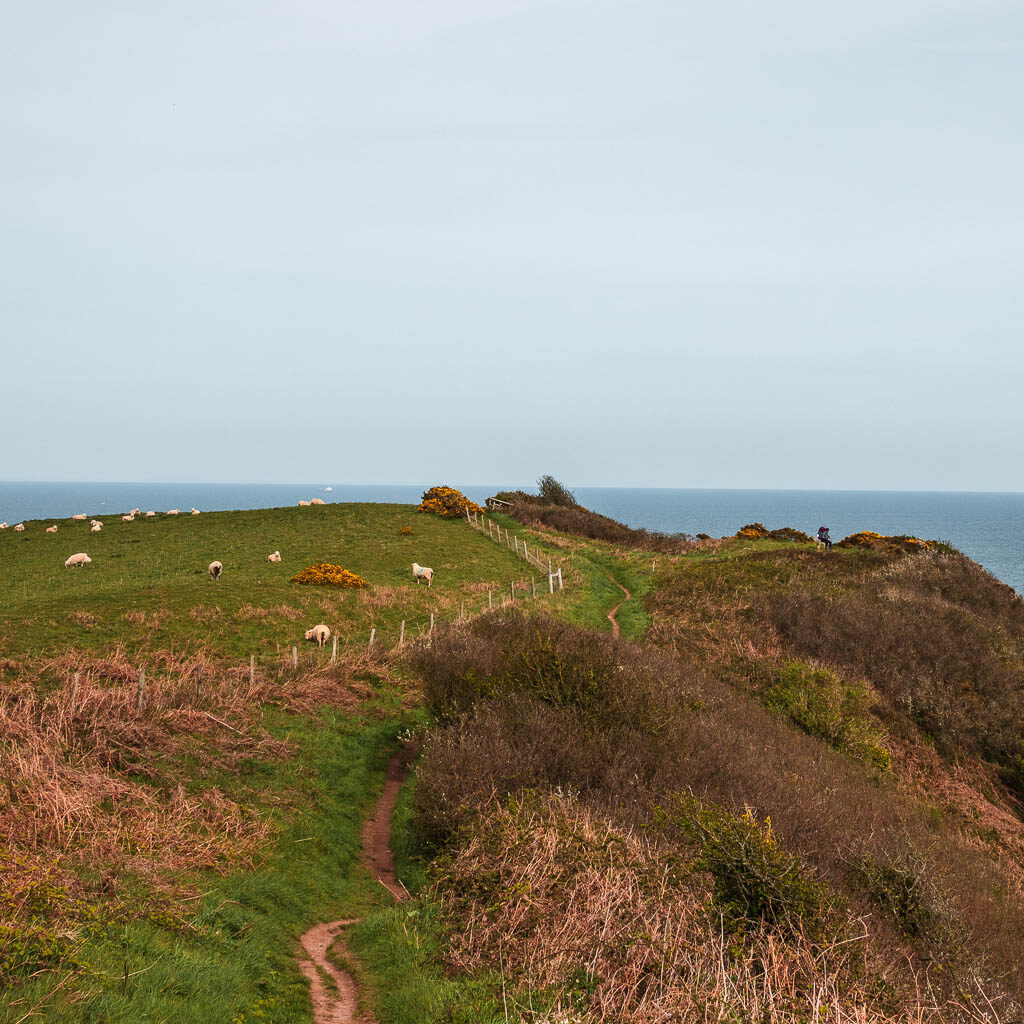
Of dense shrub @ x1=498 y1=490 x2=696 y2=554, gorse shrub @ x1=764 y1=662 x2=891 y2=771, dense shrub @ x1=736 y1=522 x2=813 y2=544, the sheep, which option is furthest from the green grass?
dense shrub @ x1=736 y1=522 x2=813 y2=544

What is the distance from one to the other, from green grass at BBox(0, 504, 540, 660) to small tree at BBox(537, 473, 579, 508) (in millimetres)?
17337

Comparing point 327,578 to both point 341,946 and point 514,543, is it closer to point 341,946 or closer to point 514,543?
point 514,543

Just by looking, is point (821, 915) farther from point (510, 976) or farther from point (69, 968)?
point (69, 968)

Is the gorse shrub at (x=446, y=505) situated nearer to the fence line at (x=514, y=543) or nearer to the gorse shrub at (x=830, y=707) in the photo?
the fence line at (x=514, y=543)

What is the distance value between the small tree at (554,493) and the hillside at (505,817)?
41387 millimetres

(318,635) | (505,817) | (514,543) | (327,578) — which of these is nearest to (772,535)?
(514,543)

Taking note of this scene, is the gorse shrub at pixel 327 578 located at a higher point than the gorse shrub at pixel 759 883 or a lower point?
higher

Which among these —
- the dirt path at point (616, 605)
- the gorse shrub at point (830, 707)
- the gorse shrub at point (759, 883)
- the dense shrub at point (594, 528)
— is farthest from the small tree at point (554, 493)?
the gorse shrub at point (759, 883)

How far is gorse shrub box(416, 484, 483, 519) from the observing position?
59031mm

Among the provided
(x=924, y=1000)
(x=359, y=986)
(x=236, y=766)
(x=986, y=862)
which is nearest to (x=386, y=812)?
(x=236, y=766)

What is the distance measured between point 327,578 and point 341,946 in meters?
24.5

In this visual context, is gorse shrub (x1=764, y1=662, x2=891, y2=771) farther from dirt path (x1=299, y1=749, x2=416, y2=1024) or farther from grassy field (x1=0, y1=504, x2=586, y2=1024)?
dirt path (x1=299, y1=749, x2=416, y2=1024)

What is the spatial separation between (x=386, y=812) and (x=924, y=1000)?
11.0 m

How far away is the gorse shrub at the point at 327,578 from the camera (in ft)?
109
